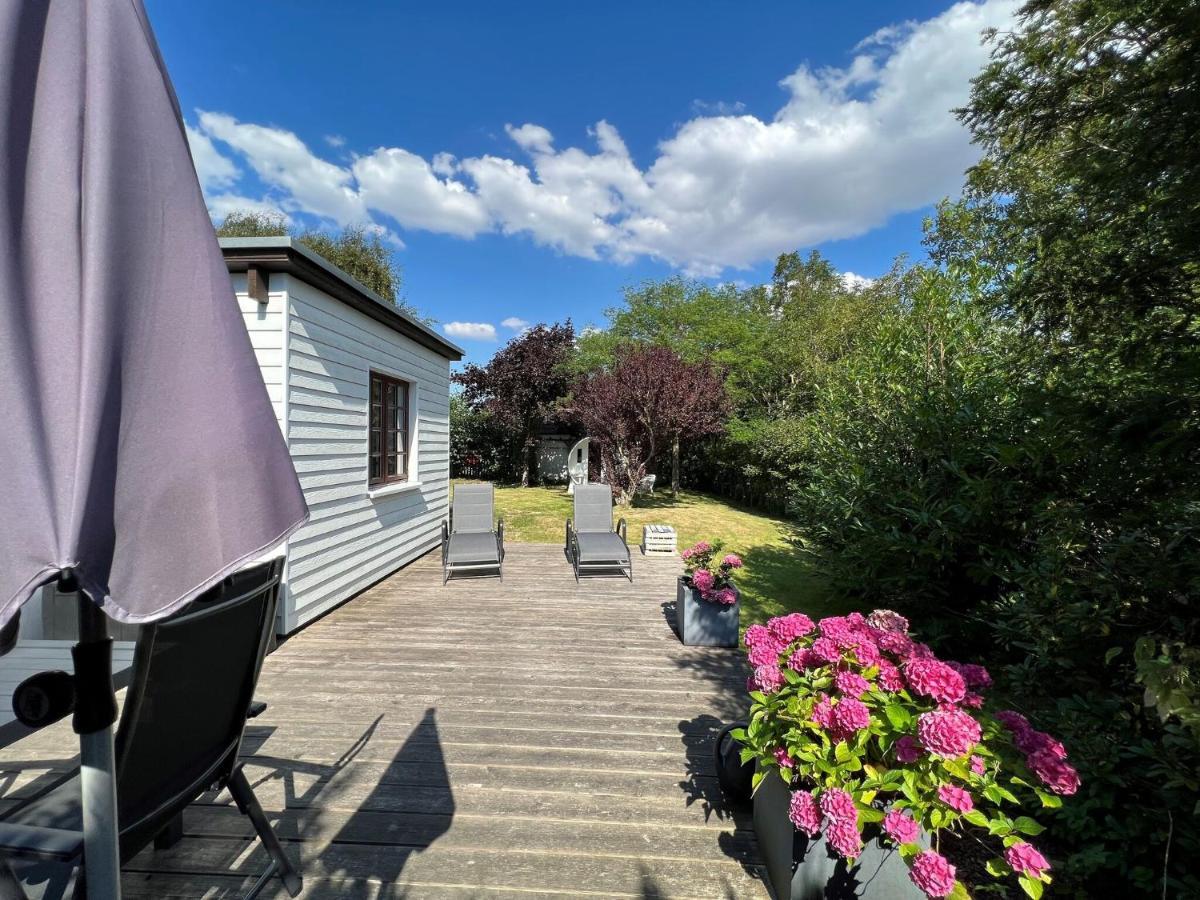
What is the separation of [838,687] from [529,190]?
2476 centimetres

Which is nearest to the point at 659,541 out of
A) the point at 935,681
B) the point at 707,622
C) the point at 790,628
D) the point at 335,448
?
the point at 707,622

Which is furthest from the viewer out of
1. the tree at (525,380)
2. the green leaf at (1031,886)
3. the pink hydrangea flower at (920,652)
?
the tree at (525,380)

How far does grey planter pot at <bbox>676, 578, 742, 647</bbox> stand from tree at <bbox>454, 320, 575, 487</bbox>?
14.4 meters

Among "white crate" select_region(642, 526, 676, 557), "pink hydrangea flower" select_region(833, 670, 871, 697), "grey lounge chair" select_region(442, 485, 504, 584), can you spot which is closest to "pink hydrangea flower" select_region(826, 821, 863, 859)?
"pink hydrangea flower" select_region(833, 670, 871, 697)

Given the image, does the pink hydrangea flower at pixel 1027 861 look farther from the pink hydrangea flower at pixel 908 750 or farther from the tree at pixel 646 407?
the tree at pixel 646 407

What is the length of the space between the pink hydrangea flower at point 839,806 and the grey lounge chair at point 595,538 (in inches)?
192

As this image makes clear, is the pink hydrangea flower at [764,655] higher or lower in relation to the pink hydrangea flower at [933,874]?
higher

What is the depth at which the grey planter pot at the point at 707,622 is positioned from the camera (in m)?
4.34

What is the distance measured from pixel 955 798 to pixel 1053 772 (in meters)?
0.29

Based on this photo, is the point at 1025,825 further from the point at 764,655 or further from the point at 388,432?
the point at 388,432

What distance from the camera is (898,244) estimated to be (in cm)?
1975

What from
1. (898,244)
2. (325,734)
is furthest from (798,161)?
(325,734)

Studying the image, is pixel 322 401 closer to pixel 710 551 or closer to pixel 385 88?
pixel 710 551

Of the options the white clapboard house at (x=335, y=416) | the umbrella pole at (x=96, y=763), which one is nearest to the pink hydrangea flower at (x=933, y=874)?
the umbrella pole at (x=96, y=763)
